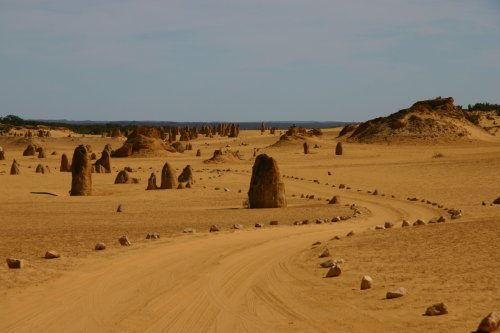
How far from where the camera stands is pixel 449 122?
66750 mm

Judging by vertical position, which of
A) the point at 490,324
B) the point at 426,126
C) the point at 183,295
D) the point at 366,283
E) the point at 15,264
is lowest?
the point at 15,264

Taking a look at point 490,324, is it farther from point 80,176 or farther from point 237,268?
point 80,176

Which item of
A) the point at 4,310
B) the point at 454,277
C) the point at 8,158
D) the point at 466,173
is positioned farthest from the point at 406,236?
the point at 8,158

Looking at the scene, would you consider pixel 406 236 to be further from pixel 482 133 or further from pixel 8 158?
pixel 482 133

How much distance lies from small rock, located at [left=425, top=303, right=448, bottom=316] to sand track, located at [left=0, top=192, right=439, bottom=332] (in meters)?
0.57

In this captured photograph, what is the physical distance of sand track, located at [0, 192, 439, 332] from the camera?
8.36m

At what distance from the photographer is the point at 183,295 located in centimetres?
988

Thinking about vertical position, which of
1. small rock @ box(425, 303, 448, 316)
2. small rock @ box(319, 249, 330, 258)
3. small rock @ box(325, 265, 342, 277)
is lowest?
small rock @ box(319, 249, 330, 258)

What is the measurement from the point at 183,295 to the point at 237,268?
2184 millimetres

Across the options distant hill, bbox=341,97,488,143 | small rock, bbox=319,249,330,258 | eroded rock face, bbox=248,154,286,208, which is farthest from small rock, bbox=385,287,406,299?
distant hill, bbox=341,97,488,143

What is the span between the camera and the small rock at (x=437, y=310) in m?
7.85

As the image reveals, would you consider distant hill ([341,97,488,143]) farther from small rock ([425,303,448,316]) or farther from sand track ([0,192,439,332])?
small rock ([425,303,448,316])

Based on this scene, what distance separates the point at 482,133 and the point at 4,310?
210ft

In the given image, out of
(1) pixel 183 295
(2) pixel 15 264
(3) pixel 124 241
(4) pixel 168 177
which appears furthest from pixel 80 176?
(1) pixel 183 295
